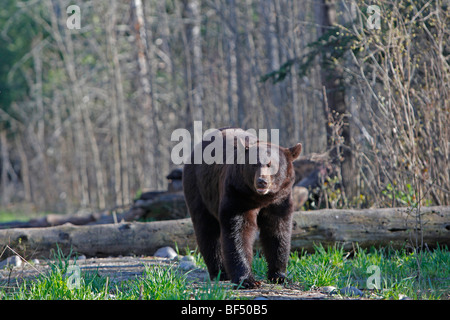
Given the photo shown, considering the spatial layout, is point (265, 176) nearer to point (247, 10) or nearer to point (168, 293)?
point (168, 293)

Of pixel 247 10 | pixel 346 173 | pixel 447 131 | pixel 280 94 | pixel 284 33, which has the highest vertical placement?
pixel 247 10

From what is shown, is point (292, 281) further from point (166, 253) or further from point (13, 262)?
point (13, 262)

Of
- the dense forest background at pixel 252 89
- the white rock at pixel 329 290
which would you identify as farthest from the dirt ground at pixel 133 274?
the dense forest background at pixel 252 89

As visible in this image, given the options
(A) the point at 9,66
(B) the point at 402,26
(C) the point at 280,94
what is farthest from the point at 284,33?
(A) the point at 9,66

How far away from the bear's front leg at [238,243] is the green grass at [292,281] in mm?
183

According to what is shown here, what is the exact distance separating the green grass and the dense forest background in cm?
69

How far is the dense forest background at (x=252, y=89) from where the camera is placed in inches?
247

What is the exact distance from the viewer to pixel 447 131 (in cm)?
627

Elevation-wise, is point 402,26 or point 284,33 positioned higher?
point 284,33

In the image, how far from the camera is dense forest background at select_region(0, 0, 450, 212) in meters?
6.28

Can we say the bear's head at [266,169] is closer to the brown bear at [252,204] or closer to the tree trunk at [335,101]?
the brown bear at [252,204]

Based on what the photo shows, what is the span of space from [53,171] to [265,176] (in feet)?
52.0

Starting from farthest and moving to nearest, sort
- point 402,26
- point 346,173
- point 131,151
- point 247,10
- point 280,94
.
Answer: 1. point 131,151
2. point 247,10
3. point 280,94
4. point 346,173
5. point 402,26

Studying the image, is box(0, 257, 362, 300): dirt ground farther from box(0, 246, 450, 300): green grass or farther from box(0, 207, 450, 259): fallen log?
box(0, 207, 450, 259): fallen log
